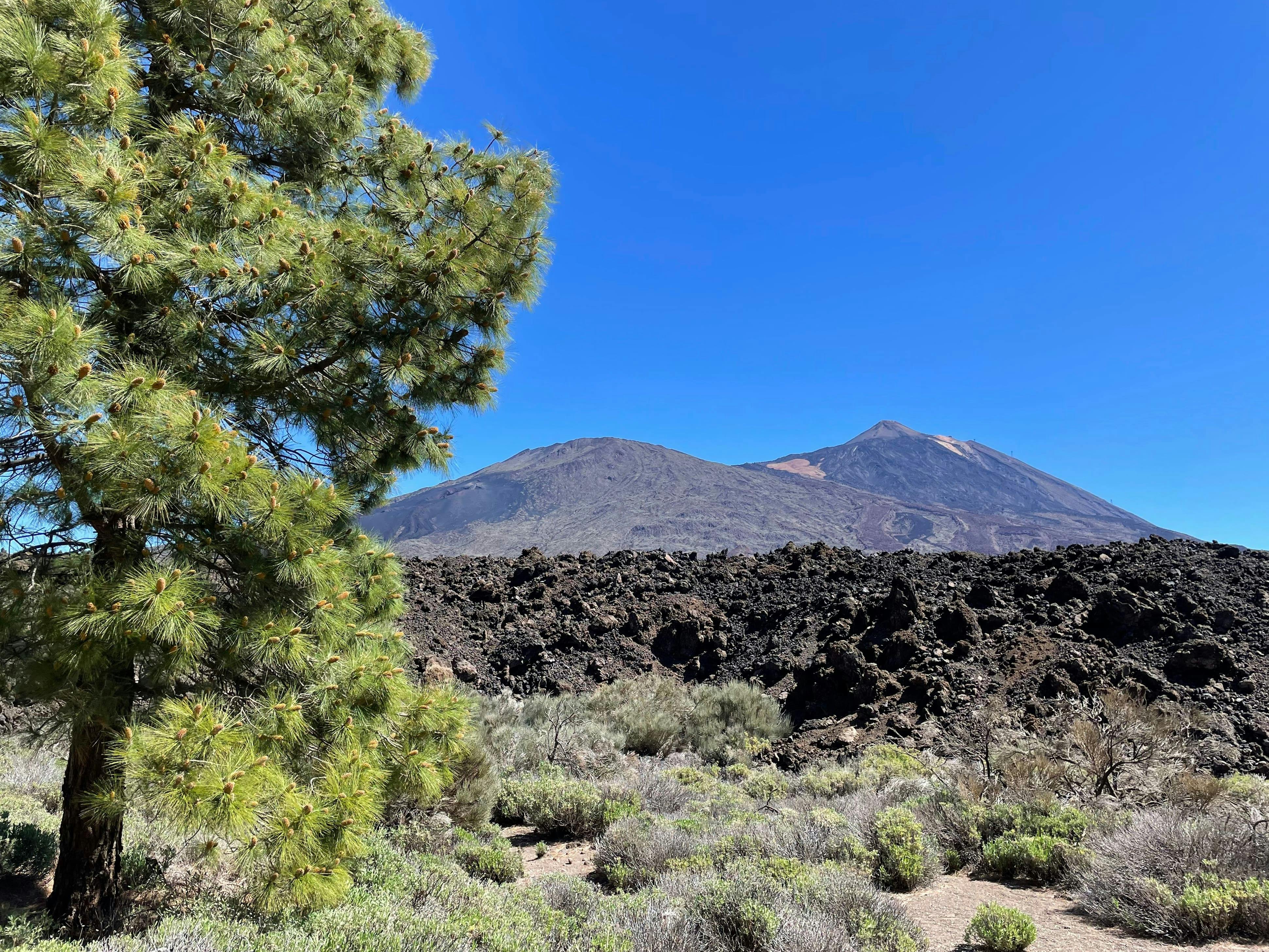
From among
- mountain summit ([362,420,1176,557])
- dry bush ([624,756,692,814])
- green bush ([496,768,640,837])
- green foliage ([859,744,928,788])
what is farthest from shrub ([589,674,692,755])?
mountain summit ([362,420,1176,557])

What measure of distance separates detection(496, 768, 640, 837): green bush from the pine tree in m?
2.49

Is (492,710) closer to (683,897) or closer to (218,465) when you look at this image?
(683,897)

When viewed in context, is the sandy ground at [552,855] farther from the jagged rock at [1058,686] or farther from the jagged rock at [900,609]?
the jagged rock at [900,609]

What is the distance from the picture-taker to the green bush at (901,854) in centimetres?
441

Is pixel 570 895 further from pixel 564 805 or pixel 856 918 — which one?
pixel 564 805

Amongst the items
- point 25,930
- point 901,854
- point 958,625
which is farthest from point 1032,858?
point 958,625

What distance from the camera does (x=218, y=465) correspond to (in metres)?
2.59

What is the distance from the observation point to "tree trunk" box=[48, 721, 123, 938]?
313 centimetres

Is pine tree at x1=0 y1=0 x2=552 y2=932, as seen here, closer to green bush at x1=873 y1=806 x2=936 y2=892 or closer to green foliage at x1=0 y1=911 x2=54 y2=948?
green foliage at x1=0 y1=911 x2=54 y2=948

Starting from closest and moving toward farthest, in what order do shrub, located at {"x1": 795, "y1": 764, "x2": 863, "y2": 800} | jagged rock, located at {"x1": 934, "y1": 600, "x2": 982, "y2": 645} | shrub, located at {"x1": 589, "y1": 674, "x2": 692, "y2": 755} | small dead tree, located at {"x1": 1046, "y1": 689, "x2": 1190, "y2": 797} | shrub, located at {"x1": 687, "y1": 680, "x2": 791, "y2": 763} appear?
small dead tree, located at {"x1": 1046, "y1": 689, "x2": 1190, "y2": 797} → shrub, located at {"x1": 795, "y1": 764, "x2": 863, "y2": 800} → shrub, located at {"x1": 687, "y1": 680, "x2": 791, "y2": 763} → shrub, located at {"x1": 589, "y1": 674, "x2": 692, "y2": 755} → jagged rock, located at {"x1": 934, "y1": 600, "x2": 982, "y2": 645}

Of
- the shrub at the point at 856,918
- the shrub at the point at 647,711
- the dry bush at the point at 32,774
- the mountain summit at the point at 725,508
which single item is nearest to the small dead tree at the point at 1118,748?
the shrub at the point at 856,918

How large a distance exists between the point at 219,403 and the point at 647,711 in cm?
881

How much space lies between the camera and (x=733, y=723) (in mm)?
10500

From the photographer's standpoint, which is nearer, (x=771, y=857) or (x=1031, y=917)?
(x=1031, y=917)
